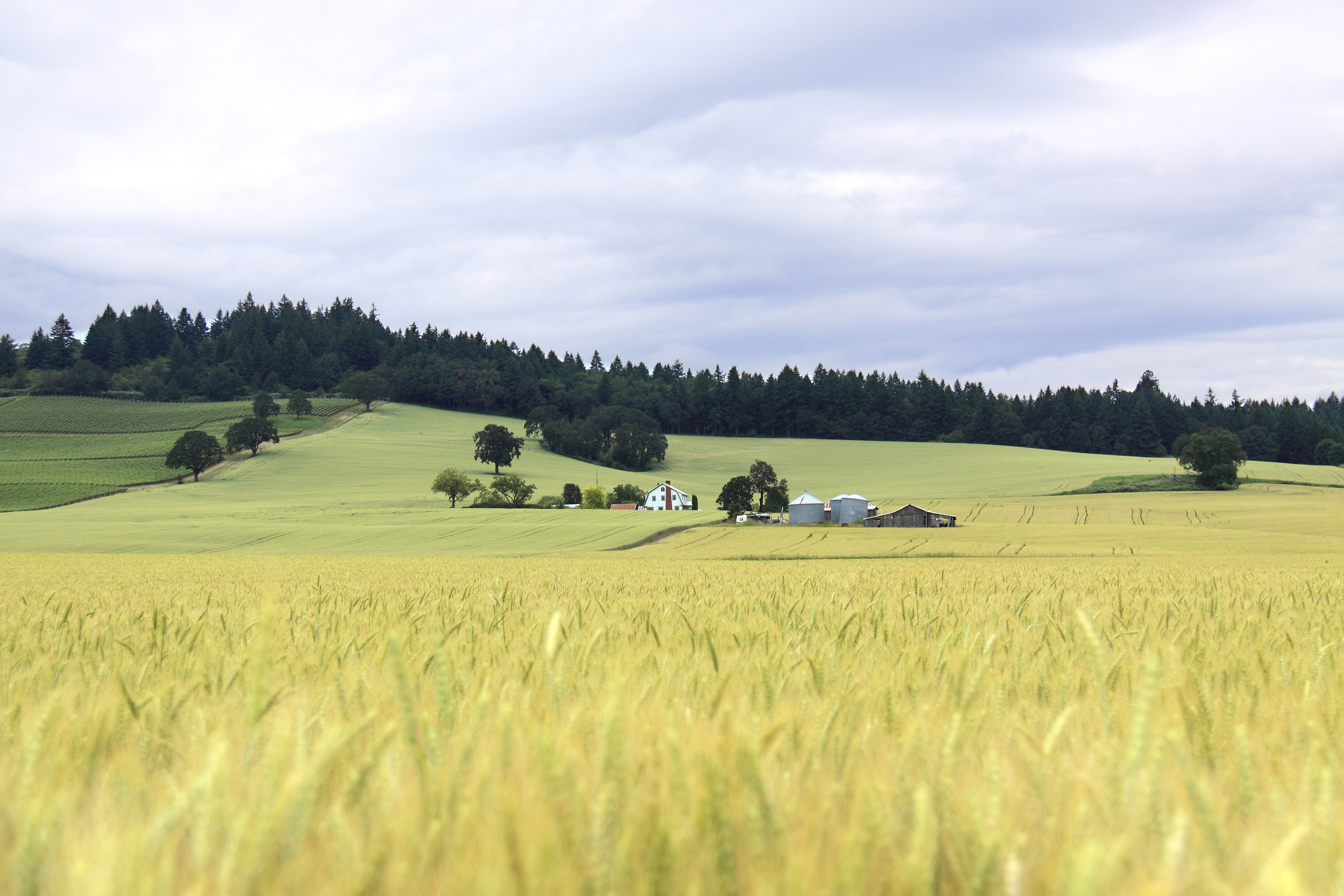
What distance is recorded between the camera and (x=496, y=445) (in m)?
93.5

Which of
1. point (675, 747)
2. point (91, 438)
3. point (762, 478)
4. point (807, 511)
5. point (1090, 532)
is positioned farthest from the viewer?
point (91, 438)

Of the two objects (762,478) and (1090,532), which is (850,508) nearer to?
(762,478)

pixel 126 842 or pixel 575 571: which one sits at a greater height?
pixel 126 842

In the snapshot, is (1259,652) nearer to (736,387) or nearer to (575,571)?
(575,571)

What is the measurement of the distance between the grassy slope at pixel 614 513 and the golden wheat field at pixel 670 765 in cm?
3135

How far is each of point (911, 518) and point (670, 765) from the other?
67.5 metres

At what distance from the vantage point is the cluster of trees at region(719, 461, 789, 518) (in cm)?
7006

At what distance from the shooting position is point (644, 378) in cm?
18688

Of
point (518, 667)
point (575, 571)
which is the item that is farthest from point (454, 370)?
point (518, 667)

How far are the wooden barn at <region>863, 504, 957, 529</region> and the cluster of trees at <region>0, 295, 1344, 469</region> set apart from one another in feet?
175

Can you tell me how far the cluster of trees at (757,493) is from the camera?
7006 cm

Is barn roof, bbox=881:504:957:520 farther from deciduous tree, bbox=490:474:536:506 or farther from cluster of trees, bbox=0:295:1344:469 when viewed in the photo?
cluster of trees, bbox=0:295:1344:469

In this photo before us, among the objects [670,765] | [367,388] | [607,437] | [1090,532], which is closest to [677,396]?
[607,437]

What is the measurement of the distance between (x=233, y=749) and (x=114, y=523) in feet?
195
